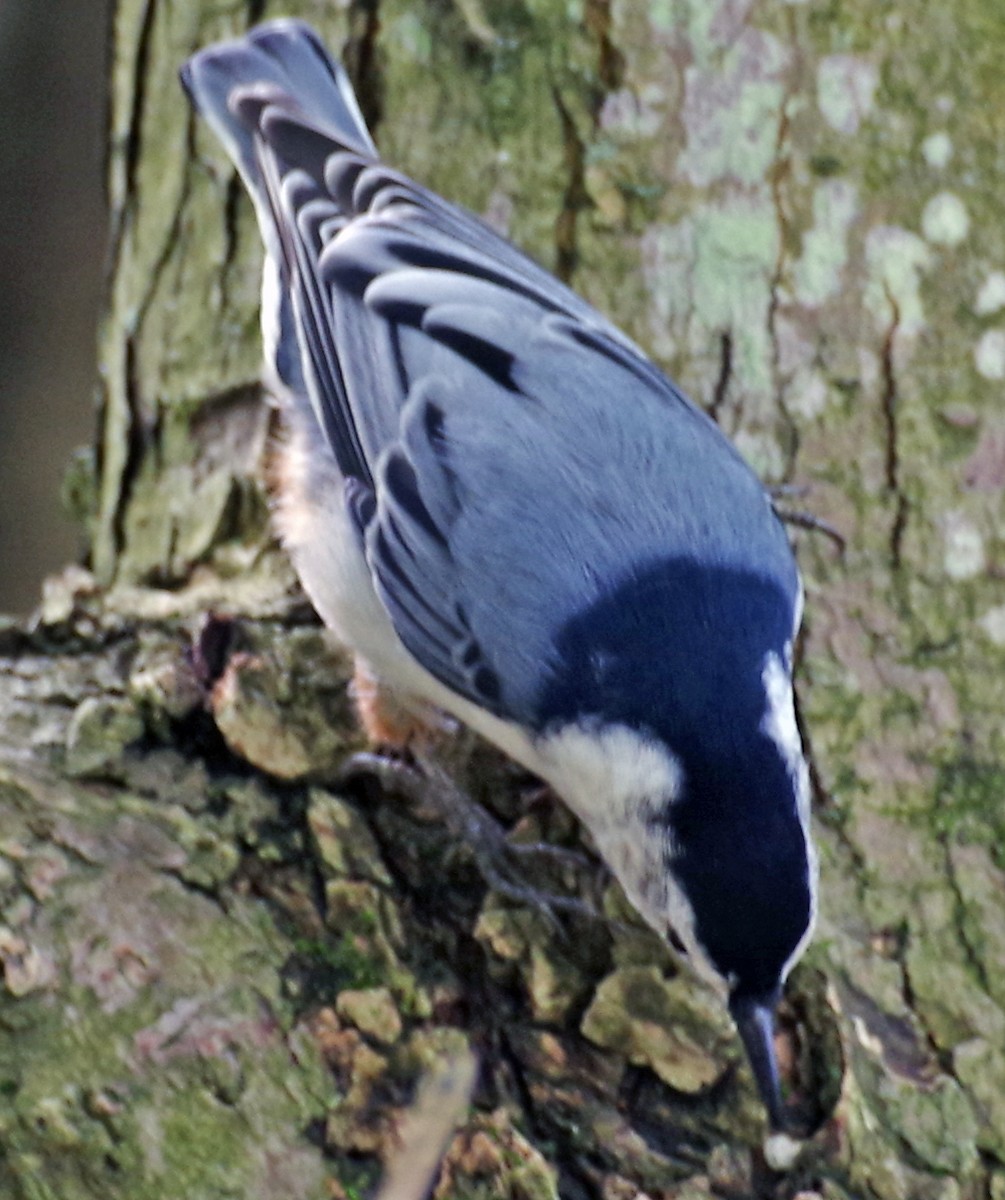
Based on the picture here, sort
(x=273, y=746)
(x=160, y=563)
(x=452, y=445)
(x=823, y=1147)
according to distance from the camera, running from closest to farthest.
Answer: (x=823, y=1147) → (x=273, y=746) → (x=452, y=445) → (x=160, y=563)

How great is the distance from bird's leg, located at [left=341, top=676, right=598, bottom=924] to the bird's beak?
0.28 meters

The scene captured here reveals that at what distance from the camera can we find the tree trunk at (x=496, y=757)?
1.72m

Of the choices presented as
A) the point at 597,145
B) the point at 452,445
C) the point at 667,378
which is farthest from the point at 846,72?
the point at 452,445

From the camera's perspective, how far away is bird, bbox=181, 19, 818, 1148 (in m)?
1.78

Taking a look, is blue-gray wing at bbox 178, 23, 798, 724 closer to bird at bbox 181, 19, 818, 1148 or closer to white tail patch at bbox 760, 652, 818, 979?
bird at bbox 181, 19, 818, 1148

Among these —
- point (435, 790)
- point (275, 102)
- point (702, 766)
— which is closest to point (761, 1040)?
point (702, 766)

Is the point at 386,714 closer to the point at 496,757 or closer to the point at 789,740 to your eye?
the point at 496,757

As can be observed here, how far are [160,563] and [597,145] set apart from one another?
3.15 feet

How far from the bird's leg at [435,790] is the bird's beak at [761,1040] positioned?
28cm

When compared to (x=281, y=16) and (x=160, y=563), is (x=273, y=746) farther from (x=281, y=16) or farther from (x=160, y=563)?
(x=281, y=16)

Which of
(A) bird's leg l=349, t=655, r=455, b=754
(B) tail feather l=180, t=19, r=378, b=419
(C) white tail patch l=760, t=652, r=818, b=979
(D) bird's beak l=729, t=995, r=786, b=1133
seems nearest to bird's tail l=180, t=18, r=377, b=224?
(B) tail feather l=180, t=19, r=378, b=419

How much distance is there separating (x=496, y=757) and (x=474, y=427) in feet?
1.62

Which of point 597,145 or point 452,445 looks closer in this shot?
point 452,445

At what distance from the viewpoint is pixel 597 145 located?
7.64 feet
